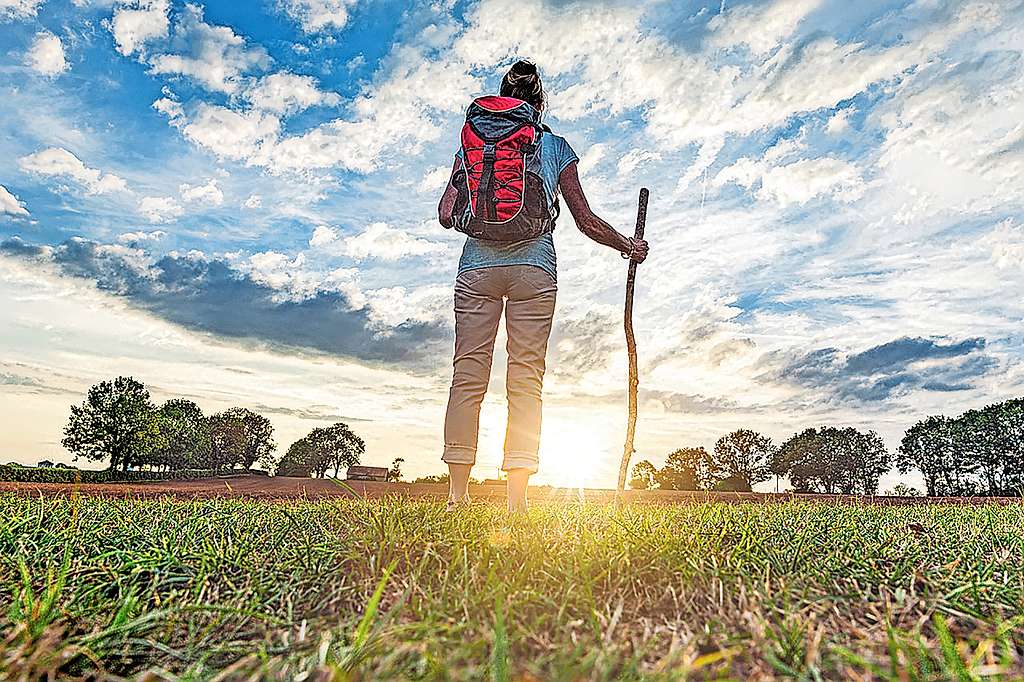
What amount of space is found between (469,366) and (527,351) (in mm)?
439

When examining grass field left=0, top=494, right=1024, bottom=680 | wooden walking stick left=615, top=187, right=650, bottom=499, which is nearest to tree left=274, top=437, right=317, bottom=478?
wooden walking stick left=615, top=187, right=650, bottom=499

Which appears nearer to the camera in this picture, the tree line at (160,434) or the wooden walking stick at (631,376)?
the wooden walking stick at (631,376)

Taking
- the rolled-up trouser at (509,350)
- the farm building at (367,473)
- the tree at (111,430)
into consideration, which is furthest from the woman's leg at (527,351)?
the tree at (111,430)

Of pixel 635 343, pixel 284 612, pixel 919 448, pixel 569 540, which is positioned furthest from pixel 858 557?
pixel 919 448

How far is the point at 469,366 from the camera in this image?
5398 millimetres

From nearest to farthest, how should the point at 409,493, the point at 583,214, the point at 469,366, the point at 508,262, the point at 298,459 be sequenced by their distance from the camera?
the point at 508,262, the point at 469,366, the point at 583,214, the point at 409,493, the point at 298,459

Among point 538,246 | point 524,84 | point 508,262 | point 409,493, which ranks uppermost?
point 524,84

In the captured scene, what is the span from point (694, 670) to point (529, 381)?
3075mm

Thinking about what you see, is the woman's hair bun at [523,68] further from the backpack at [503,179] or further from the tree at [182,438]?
the tree at [182,438]

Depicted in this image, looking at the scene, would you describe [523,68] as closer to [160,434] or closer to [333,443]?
[333,443]

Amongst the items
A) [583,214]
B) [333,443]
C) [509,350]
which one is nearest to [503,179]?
[583,214]

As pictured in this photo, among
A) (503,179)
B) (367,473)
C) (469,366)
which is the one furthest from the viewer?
(367,473)

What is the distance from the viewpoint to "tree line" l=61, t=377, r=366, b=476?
2228 cm

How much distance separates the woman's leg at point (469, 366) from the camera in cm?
533
